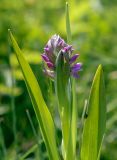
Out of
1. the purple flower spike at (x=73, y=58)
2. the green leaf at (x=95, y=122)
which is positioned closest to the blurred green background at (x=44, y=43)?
the green leaf at (x=95, y=122)

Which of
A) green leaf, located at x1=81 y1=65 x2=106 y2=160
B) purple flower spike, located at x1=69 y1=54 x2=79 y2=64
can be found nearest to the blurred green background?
green leaf, located at x1=81 y1=65 x2=106 y2=160

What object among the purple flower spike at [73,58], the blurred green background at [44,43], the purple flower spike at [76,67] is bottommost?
the blurred green background at [44,43]

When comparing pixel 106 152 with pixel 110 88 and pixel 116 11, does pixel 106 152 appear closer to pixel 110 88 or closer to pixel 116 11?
pixel 110 88

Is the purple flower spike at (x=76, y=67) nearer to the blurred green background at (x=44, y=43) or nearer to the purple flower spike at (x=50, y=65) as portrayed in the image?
the purple flower spike at (x=50, y=65)

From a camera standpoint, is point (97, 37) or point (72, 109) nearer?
point (72, 109)

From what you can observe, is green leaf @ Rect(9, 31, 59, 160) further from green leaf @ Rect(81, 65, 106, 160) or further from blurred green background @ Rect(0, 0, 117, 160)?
blurred green background @ Rect(0, 0, 117, 160)

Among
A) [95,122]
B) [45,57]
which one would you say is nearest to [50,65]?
[45,57]

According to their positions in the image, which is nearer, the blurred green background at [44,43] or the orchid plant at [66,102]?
the orchid plant at [66,102]

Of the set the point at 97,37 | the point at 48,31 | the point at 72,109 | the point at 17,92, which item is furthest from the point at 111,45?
the point at 72,109

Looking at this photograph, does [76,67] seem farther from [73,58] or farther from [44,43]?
[44,43]

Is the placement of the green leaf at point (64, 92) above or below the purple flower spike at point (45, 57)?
below
